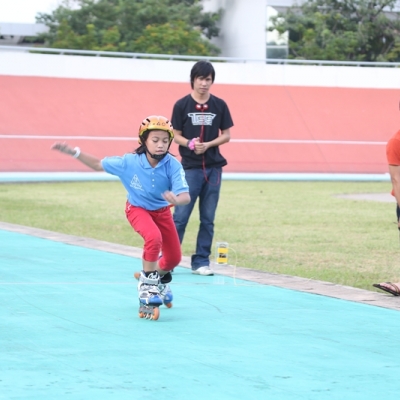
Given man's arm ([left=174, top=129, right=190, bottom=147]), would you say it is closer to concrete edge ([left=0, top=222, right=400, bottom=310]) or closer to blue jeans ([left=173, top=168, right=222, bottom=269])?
blue jeans ([left=173, top=168, right=222, bottom=269])

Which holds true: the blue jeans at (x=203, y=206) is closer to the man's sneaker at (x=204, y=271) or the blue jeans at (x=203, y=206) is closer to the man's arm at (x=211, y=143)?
the man's sneaker at (x=204, y=271)

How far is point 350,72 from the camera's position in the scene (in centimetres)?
3862

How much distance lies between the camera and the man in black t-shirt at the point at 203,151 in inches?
380

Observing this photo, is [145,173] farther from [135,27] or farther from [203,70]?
[135,27]

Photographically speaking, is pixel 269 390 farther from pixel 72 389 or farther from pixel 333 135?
pixel 333 135

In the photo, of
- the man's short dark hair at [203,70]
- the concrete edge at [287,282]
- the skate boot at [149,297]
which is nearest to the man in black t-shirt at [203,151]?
the man's short dark hair at [203,70]

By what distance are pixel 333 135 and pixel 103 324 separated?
2985 centimetres

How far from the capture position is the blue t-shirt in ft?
23.7

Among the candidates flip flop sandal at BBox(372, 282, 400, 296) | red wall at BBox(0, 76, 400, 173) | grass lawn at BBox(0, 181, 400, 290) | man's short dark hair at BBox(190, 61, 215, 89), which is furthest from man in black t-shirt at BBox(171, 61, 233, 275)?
red wall at BBox(0, 76, 400, 173)

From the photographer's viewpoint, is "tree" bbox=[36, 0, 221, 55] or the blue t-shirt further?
"tree" bbox=[36, 0, 221, 55]

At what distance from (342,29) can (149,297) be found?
1867 inches

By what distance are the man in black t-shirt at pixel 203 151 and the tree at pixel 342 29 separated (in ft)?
135

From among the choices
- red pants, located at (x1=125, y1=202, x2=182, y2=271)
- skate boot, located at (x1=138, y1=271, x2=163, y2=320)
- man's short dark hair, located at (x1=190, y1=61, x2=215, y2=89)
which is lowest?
skate boot, located at (x1=138, y1=271, x2=163, y2=320)

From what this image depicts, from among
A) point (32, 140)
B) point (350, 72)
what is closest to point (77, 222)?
point (32, 140)
